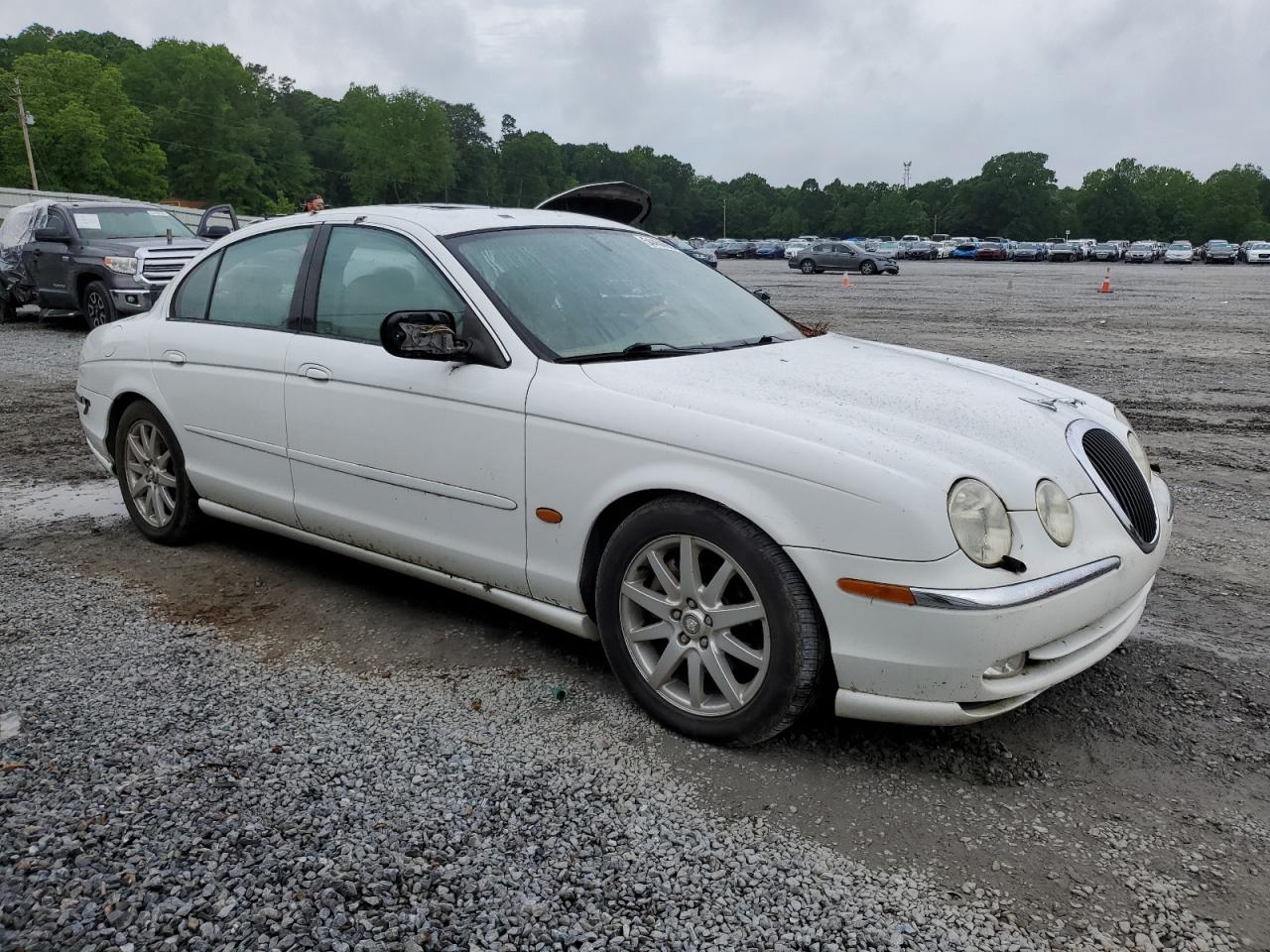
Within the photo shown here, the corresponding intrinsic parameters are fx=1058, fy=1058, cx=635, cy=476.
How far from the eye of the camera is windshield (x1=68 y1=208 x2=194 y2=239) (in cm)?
1458

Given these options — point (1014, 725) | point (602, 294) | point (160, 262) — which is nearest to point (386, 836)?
point (1014, 725)

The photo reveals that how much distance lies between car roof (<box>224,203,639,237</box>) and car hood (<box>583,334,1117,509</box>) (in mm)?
1024

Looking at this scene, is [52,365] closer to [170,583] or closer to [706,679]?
[170,583]

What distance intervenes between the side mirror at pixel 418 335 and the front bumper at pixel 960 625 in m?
1.45

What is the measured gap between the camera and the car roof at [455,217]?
414 centimetres

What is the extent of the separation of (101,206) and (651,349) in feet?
45.7

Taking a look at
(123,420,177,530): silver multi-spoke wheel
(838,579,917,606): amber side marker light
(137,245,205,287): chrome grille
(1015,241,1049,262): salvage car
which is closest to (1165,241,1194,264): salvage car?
(1015,241,1049,262): salvage car

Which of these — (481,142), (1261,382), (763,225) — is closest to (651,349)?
(1261,382)

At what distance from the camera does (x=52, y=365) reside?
39.5 ft

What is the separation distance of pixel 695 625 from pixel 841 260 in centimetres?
4760

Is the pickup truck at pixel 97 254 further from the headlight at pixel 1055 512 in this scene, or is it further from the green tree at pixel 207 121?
the green tree at pixel 207 121

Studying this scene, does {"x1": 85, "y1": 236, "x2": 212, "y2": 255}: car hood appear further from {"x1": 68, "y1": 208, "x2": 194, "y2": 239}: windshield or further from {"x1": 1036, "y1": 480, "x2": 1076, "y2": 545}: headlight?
{"x1": 1036, "y1": 480, "x2": 1076, "y2": 545}: headlight

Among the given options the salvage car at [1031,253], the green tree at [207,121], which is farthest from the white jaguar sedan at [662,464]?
the green tree at [207,121]

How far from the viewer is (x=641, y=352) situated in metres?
3.71
